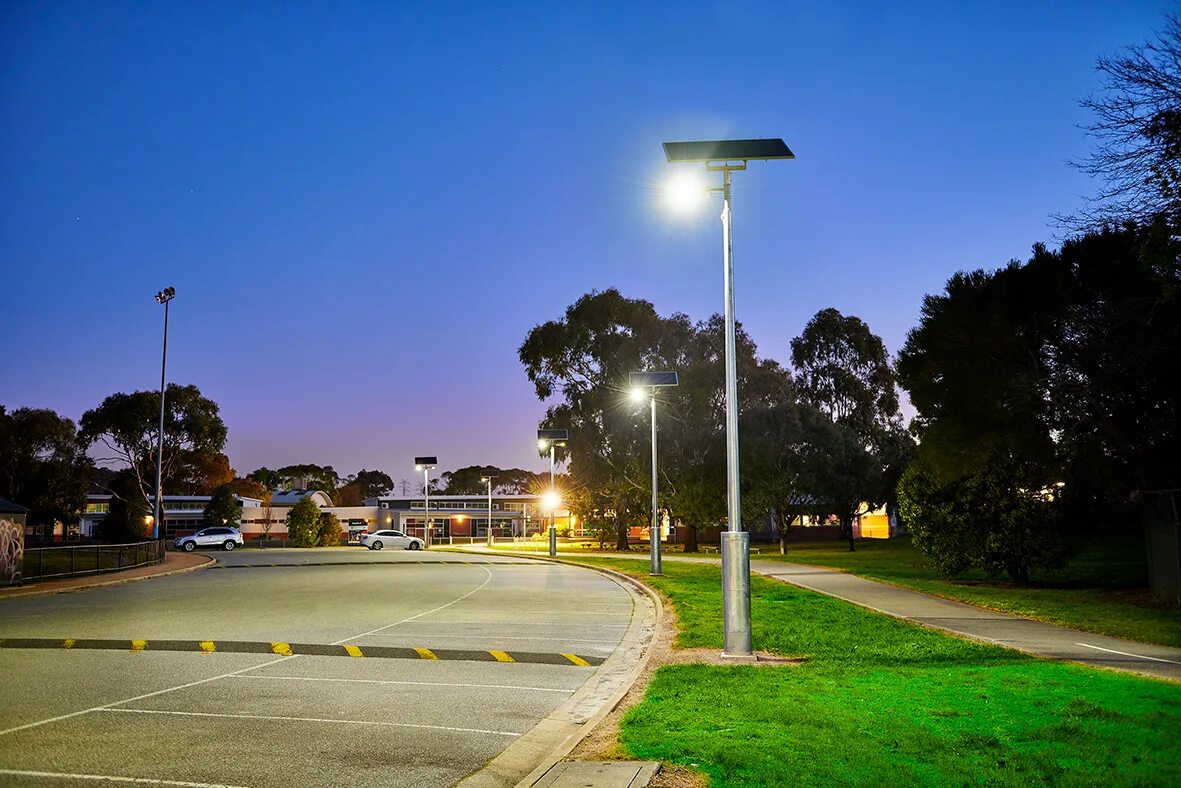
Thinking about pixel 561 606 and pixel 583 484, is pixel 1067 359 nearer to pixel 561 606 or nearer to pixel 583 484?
pixel 561 606

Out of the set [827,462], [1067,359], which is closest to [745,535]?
[1067,359]

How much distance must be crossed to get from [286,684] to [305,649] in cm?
296

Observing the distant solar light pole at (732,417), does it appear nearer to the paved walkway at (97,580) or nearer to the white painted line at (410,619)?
the white painted line at (410,619)

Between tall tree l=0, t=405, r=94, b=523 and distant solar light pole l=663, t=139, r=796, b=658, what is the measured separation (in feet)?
248

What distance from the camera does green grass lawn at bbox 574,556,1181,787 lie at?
5930 millimetres

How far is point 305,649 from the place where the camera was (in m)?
12.8

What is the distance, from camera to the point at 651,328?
57812 mm

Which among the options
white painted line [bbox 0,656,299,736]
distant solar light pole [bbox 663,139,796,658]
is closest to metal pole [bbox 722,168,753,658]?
distant solar light pole [bbox 663,139,796,658]

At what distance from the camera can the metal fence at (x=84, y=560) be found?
2780 cm

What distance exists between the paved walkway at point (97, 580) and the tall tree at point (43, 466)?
43683 mm

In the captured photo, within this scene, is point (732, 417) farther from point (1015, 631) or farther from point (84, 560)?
point (84, 560)

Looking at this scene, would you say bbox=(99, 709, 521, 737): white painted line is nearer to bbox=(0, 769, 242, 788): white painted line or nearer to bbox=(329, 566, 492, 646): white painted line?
bbox=(0, 769, 242, 788): white painted line

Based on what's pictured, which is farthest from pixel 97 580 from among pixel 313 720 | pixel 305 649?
pixel 313 720

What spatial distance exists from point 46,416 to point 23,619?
76.2m
